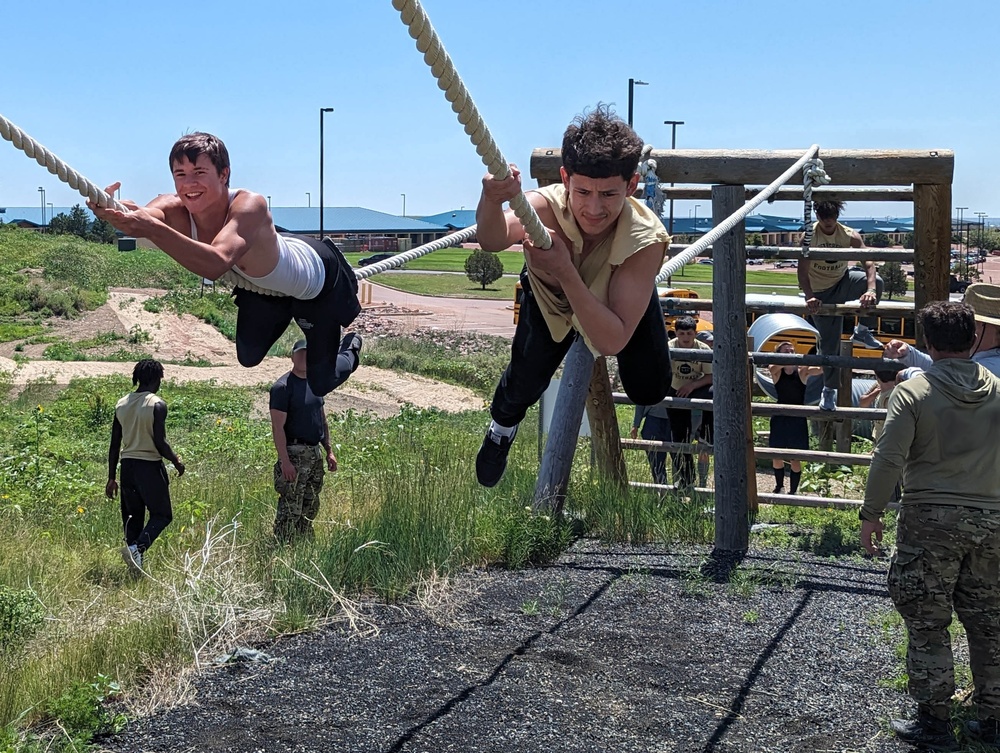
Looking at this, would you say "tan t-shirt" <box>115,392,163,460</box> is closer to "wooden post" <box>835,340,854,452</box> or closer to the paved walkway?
"wooden post" <box>835,340,854,452</box>

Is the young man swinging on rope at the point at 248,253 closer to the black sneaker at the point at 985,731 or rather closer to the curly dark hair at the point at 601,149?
the curly dark hair at the point at 601,149

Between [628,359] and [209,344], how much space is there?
23.9 metres

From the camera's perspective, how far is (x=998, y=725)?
15.3 feet

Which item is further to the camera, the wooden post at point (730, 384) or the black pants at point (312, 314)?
the wooden post at point (730, 384)

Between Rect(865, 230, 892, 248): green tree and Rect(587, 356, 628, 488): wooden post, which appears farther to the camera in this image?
Rect(865, 230, 892, 248): green tree

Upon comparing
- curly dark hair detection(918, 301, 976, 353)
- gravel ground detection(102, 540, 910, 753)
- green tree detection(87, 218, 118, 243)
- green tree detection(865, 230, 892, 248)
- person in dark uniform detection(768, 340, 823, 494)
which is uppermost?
green tree detection(87, 218, 118, 243)

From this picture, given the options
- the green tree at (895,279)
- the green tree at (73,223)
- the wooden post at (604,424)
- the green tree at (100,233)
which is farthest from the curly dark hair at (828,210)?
the green tree at (73,223)

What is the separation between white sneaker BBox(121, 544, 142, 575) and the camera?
23.2 ft

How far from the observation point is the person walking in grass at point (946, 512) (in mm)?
4570

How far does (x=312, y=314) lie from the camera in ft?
14.3

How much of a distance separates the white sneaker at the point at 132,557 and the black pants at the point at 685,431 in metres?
3.73

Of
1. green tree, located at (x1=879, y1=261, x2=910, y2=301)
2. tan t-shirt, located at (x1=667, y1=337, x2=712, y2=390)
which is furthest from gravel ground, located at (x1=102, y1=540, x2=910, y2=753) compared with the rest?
green tree, located at (x1=879, y1=261, x2=910, y2=301)

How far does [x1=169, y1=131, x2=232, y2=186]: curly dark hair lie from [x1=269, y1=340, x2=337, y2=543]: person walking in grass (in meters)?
3.66

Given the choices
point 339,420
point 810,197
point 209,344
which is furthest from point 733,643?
point 209,344
